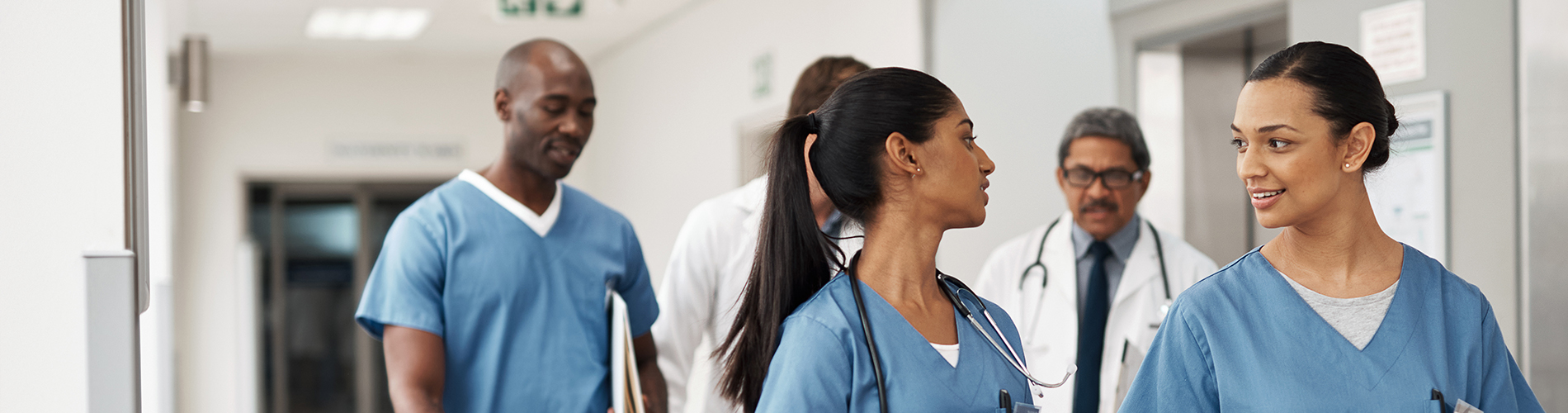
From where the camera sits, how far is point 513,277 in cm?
199

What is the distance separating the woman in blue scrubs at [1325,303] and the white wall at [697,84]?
2.74 meters

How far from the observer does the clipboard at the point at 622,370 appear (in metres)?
1.91

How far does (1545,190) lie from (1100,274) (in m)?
0.86

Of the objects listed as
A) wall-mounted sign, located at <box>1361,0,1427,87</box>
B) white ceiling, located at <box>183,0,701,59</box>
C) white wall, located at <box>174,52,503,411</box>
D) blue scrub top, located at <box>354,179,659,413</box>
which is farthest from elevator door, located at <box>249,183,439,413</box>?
wall-mounted sign, located at <box>1361,0,1427,87</box>

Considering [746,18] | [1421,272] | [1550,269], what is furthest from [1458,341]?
[746,18]

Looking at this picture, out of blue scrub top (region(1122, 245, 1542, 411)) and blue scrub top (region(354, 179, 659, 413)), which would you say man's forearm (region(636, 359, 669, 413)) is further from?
blue scrub top (region(1122, 245, 1542, 411))

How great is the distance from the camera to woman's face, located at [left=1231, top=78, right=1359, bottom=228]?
1341 mm

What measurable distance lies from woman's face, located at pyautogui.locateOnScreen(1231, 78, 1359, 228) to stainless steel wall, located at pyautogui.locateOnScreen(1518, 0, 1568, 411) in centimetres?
120

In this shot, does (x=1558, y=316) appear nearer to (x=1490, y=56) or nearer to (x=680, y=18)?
(x=1490, y=56)

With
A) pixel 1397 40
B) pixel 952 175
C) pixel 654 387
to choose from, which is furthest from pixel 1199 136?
pixel 952 175

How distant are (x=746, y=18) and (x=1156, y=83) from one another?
2547mm

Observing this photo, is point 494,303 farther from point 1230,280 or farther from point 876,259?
point 1230,280

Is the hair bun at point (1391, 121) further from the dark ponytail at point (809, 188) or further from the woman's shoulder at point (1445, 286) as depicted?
the dark ponytail at point (809, 188)

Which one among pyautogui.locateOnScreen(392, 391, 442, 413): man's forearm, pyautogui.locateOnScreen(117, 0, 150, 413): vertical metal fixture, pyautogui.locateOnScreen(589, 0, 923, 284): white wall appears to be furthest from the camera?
pyautogui.locateOnScreen(589, 0, 923, 284): white wall
